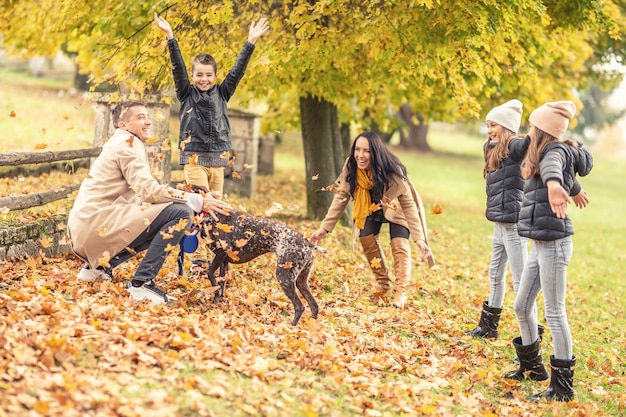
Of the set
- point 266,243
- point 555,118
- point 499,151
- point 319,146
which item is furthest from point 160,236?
point 319,146

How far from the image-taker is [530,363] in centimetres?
624

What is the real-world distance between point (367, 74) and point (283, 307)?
5218mm

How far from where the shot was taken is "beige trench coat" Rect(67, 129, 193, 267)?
6250mm

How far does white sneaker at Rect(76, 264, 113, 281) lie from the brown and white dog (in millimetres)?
1017

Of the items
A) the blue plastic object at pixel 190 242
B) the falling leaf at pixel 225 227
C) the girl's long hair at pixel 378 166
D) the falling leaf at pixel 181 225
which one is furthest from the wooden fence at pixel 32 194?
the girl's long hair at pixel 378 166

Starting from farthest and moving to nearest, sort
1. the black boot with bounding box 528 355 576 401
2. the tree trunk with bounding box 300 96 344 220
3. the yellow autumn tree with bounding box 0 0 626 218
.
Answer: the tree trunk with bounding box 300 96 344 220 < the yellow autumn tree with bounding box 0 0 626 218 < the black boot with bounding box 528 355 576 401

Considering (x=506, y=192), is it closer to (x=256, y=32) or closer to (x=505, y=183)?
(x=505, y=183)

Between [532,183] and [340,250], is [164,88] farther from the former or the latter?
[532,183]

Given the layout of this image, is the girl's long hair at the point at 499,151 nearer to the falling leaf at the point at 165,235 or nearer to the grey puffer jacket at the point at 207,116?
the grey puffer jacket at the point at 207,116

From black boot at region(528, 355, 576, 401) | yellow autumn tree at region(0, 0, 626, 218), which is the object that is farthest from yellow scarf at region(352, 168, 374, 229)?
black boot at region(528, 355, 576, 401)

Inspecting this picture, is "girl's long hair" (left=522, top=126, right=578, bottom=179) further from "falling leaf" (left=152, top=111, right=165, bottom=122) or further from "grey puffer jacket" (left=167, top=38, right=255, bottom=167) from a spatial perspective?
"falling leaf" (left=152, top=111, right=165, bottom=122)

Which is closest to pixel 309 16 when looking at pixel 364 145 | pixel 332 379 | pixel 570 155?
pixel 364 145

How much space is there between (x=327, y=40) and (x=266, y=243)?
14.3 ft

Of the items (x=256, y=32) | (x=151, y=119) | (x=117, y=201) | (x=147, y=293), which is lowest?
(x=147, y=293)
